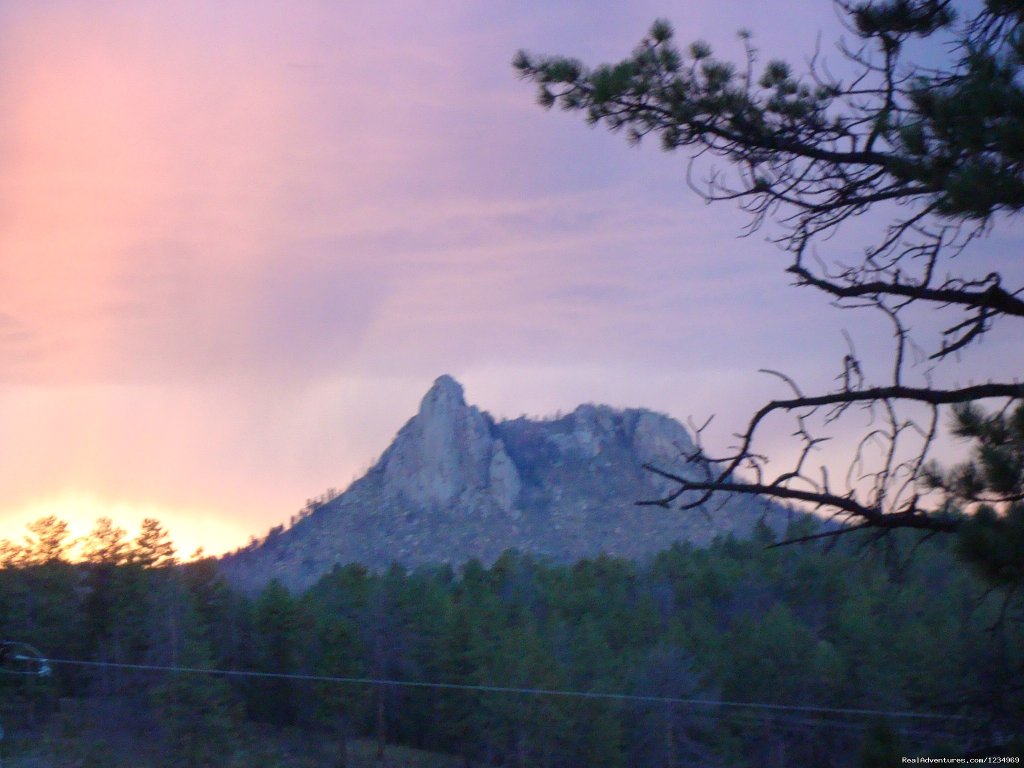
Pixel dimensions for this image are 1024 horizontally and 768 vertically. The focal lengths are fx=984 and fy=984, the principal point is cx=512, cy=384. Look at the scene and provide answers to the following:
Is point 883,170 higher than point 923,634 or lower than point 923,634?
higher

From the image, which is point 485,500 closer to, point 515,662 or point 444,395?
point 444,395

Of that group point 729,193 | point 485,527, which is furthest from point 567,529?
point 729,193

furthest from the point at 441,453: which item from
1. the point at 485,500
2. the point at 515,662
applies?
the point at 515,662

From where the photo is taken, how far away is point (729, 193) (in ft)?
16.5

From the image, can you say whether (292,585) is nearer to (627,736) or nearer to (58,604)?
(58,604)

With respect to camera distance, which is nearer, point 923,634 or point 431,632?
point 923,634

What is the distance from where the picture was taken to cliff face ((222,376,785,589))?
2561 centimetres

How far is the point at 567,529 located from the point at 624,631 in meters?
12.5

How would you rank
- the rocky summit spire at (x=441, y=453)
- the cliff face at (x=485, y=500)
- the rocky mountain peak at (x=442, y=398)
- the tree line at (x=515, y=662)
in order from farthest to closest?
1. the rocky mountain peak at (x=442, y=398)
2. the rocky summit spire at (x=441, y=453)
3. the cliff face at (x=485, y=500)
4. the tree line at (x=515, y=662)

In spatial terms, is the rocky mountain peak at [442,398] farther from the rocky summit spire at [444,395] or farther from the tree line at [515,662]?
the tree line at [515,662]

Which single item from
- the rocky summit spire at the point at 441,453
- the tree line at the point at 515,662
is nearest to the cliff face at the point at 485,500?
the rocky summit spire at the point at 441,453

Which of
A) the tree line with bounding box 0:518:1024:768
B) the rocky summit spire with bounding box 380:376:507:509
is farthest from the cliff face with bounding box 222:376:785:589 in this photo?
the tree line with bounding box 0:518:1024:768

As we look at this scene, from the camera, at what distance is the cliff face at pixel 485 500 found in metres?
25.6

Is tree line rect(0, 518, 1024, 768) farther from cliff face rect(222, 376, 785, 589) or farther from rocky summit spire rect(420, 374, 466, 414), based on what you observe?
rocky summit spire rect(420, 374, 466, 414)
